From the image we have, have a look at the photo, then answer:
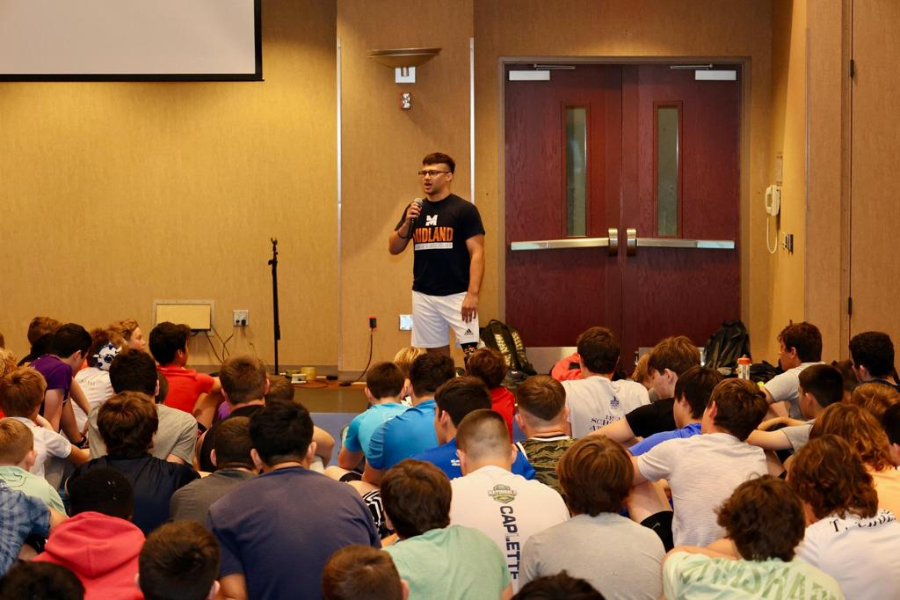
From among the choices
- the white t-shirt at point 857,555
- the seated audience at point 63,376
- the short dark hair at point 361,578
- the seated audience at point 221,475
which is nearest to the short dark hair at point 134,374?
the seated audience at point 63,376

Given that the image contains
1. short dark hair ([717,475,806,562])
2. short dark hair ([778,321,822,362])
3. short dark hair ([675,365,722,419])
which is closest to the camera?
short dark hair ([717,475,806,562])

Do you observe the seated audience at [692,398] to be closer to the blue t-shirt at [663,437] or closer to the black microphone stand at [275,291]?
the blue t-shirt at [663,437]

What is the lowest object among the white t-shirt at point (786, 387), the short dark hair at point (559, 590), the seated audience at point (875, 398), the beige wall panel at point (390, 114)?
the white t-shirt at point (786, 387)

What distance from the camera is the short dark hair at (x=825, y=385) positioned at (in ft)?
14.6

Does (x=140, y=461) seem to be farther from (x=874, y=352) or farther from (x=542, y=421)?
(x=874, y=352)

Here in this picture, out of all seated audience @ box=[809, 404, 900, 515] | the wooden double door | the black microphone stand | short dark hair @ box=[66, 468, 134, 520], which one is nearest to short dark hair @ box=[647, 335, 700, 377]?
seated audience @ box=[809, 404, 900, 515]

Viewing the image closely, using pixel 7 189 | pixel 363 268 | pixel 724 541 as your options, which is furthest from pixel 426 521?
pixel 7 189

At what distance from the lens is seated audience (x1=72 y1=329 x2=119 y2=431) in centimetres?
556

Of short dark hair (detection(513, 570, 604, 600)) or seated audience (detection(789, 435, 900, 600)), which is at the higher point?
short dark hair (detection(513, 570, 604, 600))

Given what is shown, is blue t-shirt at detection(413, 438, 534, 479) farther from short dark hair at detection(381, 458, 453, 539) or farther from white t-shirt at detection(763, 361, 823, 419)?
white t-shirt at detection(763, 361, 823, 419)

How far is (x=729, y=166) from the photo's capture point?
372 inches

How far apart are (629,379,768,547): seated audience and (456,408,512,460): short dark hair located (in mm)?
531

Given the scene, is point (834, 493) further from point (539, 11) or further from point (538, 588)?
point (539, 11)

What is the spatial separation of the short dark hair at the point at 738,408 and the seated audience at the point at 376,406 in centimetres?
134
